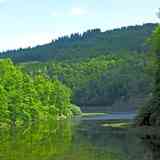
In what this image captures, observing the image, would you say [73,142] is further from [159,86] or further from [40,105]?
[40,105]

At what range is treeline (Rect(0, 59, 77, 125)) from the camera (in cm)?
13000

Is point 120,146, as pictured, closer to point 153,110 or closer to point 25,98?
point 153,110

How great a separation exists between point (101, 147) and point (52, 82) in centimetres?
12674

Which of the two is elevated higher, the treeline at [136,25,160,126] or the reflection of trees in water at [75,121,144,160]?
the treeline at [136,25,160,126]

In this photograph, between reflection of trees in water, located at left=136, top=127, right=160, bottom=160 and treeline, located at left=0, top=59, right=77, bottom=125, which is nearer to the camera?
reflection of trees in water, located at left=136, top=127, right=160, bottom=160

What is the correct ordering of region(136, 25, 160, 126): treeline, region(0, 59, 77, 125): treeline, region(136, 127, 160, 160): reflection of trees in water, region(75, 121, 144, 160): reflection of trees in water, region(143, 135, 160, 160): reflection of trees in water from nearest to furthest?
region(143, 135, 160, 160): reflection of trees in water
region(136, 127, 160, 160): reflection of trees in water
region(75, 121, 144, 160): reflection of trees in water
region(136, 25, 160, 126): treeline
region(0, 59, 77, 125): treeline

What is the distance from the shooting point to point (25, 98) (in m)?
143

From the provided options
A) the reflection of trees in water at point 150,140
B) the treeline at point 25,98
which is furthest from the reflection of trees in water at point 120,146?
the treeline at point 25,98

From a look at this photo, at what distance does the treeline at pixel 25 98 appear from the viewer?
427 feet

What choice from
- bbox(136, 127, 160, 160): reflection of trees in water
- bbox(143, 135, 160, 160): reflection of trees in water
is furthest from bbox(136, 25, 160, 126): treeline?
bbox(143, 135, 160, 160): reflection of trees in water

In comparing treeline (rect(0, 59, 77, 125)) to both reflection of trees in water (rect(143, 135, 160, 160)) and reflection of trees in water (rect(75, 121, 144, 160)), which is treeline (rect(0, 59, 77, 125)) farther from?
reflection of trees in water (rect(143, 135, 160, 160))

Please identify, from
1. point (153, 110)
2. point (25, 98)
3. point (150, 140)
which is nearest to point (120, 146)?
point (150, 140)

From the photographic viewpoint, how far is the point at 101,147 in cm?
6019

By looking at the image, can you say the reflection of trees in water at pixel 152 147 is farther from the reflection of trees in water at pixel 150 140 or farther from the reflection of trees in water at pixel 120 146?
the reflection of trees in water at pixel 120 146
